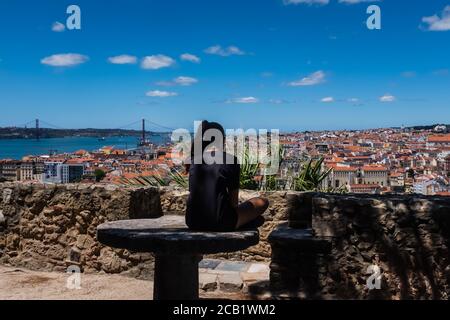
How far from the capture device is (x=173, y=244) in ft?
9.19

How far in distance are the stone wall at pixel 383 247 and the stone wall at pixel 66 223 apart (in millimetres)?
1686

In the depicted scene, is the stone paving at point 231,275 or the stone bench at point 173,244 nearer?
the stone bench at point 173,244

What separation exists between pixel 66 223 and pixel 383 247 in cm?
315

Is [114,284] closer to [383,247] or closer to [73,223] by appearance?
[73,223]

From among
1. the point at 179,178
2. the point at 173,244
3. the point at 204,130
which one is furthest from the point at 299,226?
the point at 179,178

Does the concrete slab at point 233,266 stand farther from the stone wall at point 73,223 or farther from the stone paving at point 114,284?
the stone wall at point 73,223

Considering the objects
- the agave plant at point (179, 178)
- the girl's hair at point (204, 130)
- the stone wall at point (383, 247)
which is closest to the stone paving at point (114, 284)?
the stone wall at point (383, 247)

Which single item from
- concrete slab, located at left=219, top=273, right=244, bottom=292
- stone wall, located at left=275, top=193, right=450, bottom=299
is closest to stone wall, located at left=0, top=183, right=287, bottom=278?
concrete slab, located at left=219, top=273, right=244, bottom=292

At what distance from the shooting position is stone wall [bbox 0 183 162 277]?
16.3ft

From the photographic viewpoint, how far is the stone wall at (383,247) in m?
3.72

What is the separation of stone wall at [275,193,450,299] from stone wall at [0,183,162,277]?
169 centimetres

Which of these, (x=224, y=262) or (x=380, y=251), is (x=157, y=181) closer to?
(x=224, y=262)
